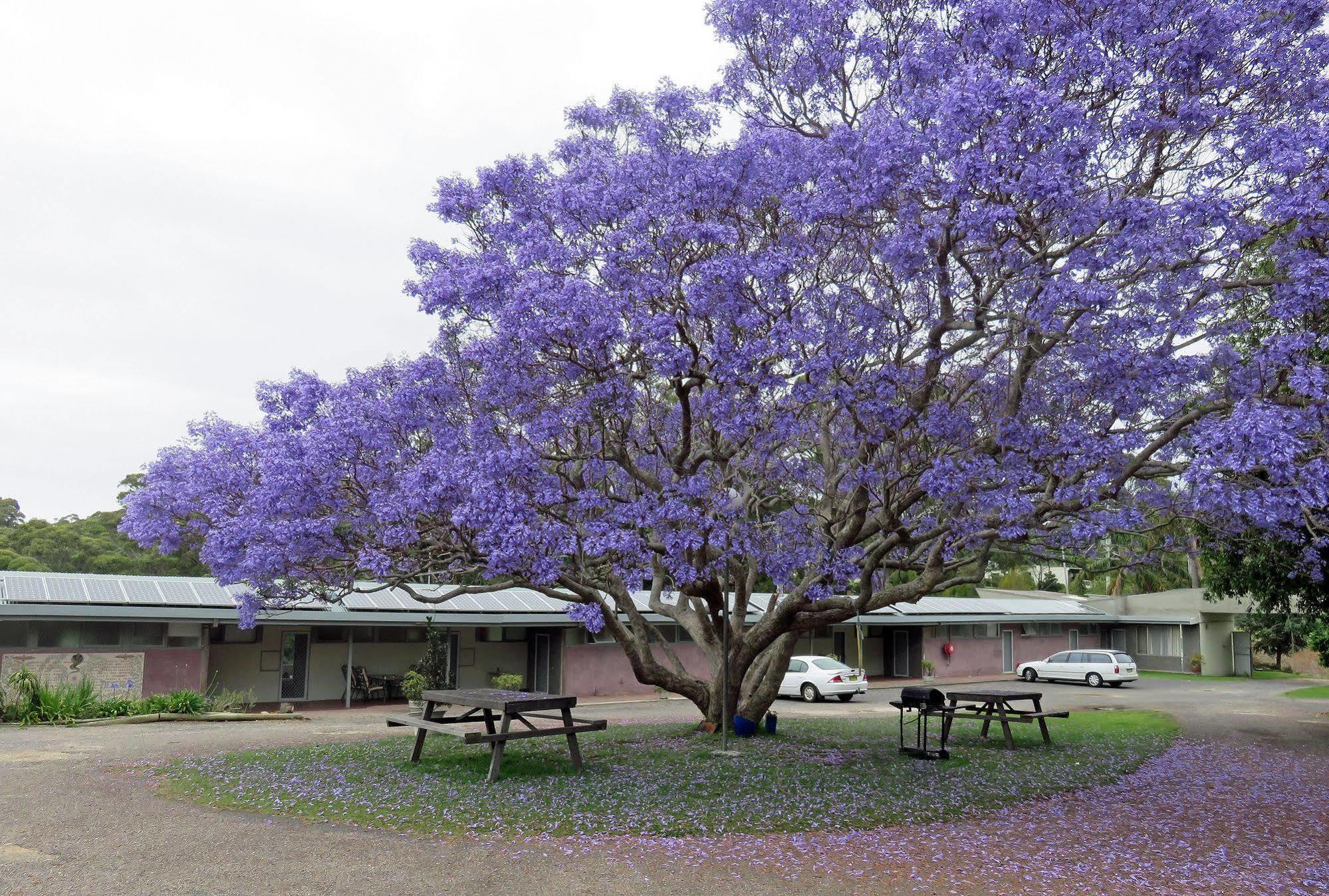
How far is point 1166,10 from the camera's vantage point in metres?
10.6

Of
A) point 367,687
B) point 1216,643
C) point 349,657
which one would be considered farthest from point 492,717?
point 1216,643

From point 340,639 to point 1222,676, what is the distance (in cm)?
3695

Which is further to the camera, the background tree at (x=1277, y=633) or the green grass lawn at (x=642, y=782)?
the background tree at (x=1277, y=633)

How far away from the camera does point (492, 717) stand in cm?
1491

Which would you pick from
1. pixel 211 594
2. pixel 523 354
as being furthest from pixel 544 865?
pixel 211 594

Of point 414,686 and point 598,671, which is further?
point 598,671

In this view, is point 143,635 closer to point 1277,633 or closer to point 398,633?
point 398,633

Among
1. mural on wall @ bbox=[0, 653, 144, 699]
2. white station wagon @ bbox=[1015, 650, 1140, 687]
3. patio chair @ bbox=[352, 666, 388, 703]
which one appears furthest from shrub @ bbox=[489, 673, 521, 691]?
white station wagon @ bbox=[1015, 650, 1140, 687]

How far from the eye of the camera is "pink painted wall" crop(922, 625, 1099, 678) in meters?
38.2

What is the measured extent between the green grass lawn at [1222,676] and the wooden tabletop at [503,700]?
117 feet

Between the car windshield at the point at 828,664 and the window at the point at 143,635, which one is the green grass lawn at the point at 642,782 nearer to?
the window at the point at 143,635

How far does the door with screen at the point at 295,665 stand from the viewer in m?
25.8

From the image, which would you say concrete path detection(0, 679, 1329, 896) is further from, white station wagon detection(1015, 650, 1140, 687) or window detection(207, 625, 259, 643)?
white station wagon detection(1015, 650, 1140, 687)

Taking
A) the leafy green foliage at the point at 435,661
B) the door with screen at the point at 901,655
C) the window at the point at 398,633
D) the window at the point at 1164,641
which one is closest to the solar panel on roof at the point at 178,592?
the window at the point at 398,633
